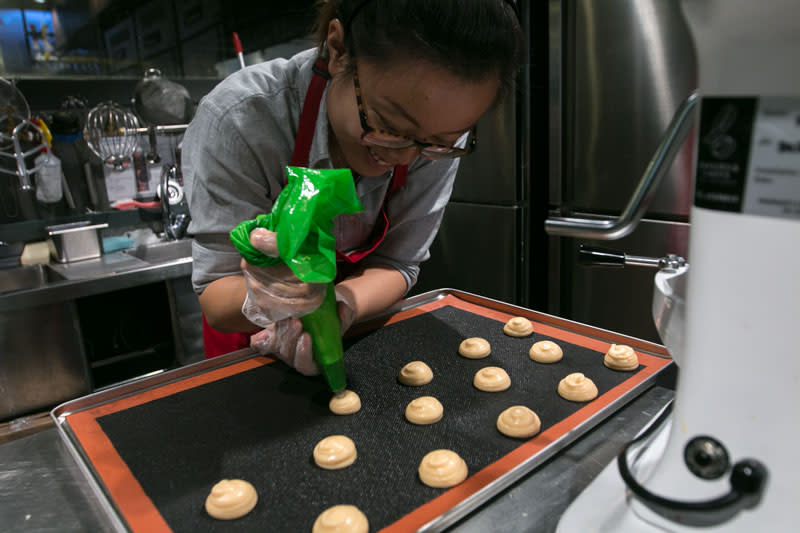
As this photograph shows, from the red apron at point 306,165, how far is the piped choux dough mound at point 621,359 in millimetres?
586

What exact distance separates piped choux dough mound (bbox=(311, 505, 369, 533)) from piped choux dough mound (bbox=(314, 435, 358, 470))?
3.5 inches

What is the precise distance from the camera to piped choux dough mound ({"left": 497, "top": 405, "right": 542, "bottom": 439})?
82 centimetres

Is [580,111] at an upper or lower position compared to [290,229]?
upper

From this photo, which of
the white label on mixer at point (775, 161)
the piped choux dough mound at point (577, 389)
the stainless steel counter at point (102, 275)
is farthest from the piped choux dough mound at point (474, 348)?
the stainless steel counter at point (102, 275)

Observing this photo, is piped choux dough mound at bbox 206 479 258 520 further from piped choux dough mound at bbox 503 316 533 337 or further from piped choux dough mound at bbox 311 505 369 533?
piped choux dough mound at bbox 503 316 533 337

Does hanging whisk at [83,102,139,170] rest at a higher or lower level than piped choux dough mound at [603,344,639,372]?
higher

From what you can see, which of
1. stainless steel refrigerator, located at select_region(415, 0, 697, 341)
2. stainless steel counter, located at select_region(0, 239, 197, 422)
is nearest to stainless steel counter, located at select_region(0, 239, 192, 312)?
stainless steel counter, located at select_region(0, 239, 197, 422)

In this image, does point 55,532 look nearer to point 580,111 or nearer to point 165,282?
point 165,282

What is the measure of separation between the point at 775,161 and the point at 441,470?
0.53 metres

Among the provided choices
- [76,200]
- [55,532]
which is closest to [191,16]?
[76,200]

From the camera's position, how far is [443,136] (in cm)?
94

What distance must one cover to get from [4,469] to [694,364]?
0.95m

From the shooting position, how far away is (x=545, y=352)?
1053 millimetres

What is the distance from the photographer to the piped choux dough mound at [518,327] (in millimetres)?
1152
